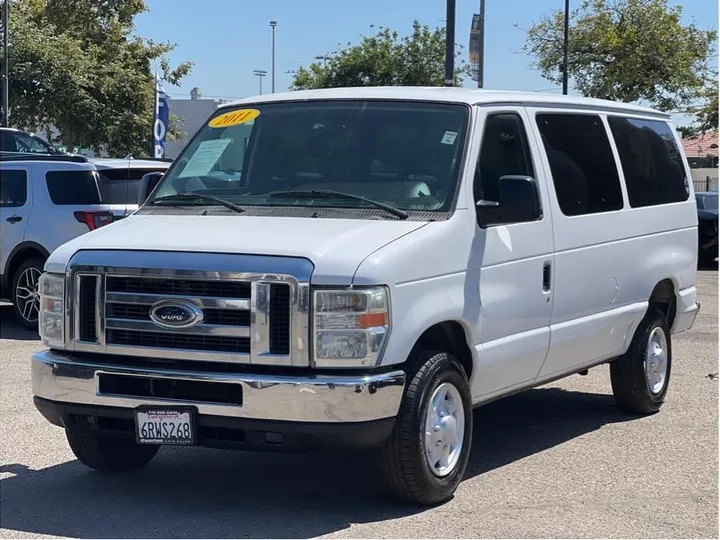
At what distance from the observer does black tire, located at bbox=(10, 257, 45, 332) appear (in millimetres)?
12859

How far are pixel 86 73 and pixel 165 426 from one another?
30.7 metres

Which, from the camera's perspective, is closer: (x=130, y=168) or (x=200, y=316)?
(x=200, y=316)

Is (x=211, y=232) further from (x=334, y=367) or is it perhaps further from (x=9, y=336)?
(x=9, y=336)

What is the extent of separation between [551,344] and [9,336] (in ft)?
24.5

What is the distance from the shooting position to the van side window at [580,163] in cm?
731

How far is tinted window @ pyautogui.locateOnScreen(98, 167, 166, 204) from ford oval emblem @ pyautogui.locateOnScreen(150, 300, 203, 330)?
7.16 meters

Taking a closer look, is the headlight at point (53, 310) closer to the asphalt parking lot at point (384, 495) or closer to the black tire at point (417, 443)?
the asphalt parking lot at point (384, 495)

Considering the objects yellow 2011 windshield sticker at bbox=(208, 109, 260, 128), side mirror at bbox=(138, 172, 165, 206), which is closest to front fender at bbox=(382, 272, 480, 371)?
yellow 2011 windshield sticker at bbox=(208, 109, 260, 128)

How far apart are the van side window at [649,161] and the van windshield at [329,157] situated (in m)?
2.05

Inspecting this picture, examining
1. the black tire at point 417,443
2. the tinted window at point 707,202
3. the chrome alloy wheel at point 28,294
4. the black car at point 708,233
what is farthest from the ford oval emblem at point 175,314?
the tinted window at point 707,202

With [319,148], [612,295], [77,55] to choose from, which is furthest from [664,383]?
[77,55]

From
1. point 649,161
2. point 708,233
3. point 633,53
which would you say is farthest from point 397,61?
point 649,161

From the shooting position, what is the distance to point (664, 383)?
870 cm

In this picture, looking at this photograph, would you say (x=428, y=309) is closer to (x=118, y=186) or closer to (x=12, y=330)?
(x=118, y=186)
